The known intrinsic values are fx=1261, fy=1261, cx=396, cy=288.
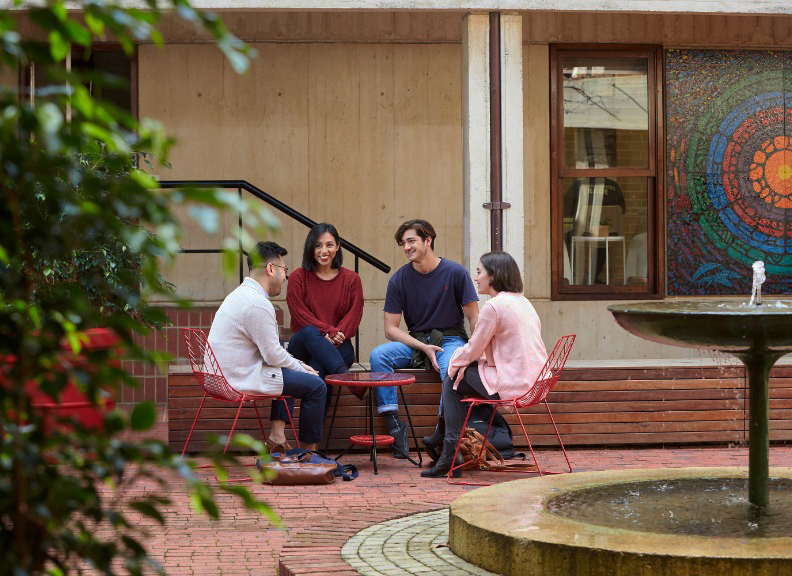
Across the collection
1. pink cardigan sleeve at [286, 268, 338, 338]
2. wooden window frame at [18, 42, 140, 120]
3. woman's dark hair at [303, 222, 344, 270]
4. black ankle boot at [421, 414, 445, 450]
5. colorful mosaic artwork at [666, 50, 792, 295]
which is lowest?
black ankle boot at [421, 414, 445, 450]

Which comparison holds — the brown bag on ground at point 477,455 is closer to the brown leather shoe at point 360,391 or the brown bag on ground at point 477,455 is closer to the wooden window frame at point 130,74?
the brown leather shoe at point 360,391

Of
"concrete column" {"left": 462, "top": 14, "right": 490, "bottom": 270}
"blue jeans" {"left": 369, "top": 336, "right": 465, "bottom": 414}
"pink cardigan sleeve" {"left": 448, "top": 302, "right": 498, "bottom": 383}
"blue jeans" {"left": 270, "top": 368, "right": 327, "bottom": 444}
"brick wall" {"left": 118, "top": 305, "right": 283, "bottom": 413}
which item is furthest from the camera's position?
"brick wall" {"left": 118, "top": 305, "right": 283, "bottom": 413}

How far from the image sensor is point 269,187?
34.5 feet

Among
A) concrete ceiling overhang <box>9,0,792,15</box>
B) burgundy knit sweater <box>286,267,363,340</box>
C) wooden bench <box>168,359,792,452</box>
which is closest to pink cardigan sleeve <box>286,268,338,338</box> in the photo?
burgundy knit sweater <box>286,267,363,340</box>

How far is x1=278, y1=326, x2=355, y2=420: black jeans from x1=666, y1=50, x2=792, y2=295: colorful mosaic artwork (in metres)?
3.80

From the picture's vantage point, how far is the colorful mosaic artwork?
1065cm

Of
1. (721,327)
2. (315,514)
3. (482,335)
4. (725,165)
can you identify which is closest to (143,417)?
(721,327)

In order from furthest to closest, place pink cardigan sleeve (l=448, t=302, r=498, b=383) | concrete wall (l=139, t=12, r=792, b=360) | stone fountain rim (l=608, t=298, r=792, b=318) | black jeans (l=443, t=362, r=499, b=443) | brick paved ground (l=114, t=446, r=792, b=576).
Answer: concrete wall (l=139, t=12, r=792, b=360) → black jeans (l=443, t=362, r=499, b=443) → pink cardigan sleeve (l=448, t=302, r=498, b=383) → brick paved ground (l=114, t=446, r=792, b=576) → stone fountain rim (l=608, t=298, r=792, b=318)

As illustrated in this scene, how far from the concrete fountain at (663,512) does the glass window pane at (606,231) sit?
5.21 meters

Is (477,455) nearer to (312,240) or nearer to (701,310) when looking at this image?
(312,240)

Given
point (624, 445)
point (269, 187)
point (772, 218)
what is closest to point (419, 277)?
point (624, 445)

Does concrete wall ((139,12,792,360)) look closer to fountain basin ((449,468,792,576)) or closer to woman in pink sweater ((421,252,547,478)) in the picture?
woman in pink sweater ((421,252,547,478))

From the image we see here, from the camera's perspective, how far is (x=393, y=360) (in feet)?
26.8

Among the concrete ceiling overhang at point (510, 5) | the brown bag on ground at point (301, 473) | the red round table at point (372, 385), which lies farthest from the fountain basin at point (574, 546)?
the concrete ceiling overhang at point (510, 5)
